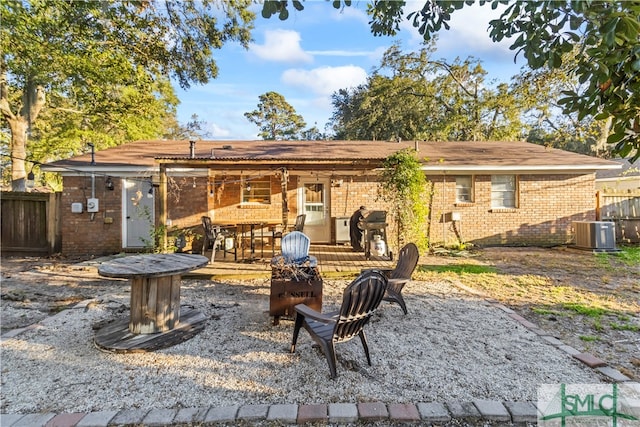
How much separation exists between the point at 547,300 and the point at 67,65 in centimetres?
1388

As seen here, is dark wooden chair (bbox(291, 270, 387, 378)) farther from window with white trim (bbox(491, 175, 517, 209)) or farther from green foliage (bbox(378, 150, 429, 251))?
window with white trim (bbox(491, 175, 517, 209))

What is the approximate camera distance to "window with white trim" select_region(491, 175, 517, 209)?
→ 10883mm

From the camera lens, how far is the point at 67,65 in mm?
9711

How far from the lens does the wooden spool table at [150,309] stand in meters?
3.58

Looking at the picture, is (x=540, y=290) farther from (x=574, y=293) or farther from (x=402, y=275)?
(x=402, y=275)

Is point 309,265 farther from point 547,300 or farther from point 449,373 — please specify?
point 547,300

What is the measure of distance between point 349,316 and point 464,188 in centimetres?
947

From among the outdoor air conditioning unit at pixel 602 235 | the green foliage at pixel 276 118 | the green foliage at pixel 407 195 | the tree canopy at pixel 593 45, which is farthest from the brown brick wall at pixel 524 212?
the green foliage at pixel 276 118

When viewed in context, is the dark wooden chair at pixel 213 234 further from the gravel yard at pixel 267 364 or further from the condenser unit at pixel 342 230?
the condenser unit at pixel 342 230

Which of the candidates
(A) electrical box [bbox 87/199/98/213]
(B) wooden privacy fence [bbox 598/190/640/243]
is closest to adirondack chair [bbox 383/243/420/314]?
(A) electrical box [bbox 87/199/98/213]

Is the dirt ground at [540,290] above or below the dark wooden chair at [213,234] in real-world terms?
below

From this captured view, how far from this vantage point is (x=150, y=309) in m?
3.88

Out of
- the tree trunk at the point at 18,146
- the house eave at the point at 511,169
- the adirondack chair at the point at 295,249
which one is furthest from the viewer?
the tree trunk at the point at 18,146

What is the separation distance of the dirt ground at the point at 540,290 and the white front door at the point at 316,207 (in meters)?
3.62
